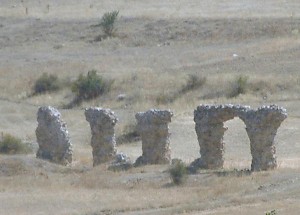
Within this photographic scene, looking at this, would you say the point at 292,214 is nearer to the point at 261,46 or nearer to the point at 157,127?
the point at 157,127

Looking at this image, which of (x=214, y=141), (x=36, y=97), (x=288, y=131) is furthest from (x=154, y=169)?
(x=36, y=97)

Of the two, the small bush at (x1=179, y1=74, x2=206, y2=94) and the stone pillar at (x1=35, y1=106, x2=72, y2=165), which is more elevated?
the small bush at (x1=179, y1=74, x2=206, y2=94)

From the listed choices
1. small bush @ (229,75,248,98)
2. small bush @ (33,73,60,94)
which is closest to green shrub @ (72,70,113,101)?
small bush @ (33,73,60,94)

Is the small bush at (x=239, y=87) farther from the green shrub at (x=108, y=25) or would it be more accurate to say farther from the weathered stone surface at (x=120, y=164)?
the weathered stone surface at (x=120, y=164)

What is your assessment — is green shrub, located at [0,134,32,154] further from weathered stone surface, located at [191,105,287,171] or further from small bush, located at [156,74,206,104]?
small bush, located at [156,74,206,104]

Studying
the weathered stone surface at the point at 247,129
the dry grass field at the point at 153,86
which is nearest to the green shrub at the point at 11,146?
the dry grass field at the point at 153,86

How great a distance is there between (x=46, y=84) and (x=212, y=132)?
95.5 ft

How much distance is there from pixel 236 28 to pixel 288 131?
2764 centimetres

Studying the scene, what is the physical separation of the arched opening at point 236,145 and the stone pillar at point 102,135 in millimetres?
4347

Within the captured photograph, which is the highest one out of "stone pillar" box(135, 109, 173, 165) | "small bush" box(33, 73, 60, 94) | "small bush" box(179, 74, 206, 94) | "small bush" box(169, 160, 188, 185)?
"small bush" box(33, 73, 60, 94)

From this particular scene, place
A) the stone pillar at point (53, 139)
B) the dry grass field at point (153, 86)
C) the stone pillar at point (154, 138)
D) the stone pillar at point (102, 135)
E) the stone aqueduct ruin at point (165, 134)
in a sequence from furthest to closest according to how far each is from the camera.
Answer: the stone pillar at point (53, 139) < the stone pillar at point (102, 135) < the stone pillar at point (154, 138) < the stone aqueduct ruin at point (165, 134) < the dry grass field at point (153, 86)

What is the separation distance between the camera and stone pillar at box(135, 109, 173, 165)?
156ft

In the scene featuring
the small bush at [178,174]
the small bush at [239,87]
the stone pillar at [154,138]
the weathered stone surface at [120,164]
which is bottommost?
the small bush at [178,174]

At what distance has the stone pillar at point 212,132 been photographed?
151ft
